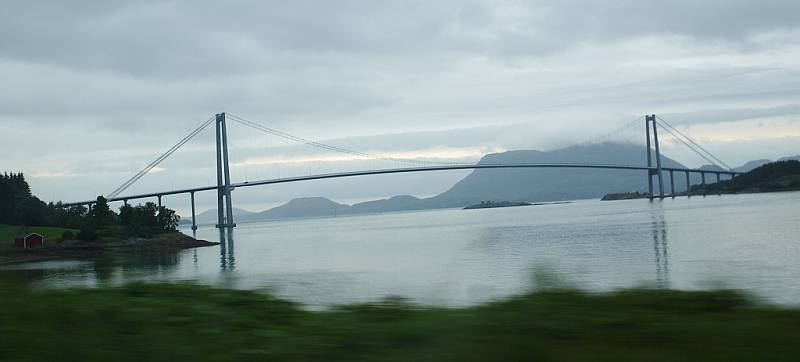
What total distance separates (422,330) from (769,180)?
264 ft

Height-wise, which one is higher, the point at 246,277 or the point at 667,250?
the point at 246,277

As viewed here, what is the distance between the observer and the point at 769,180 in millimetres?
73750

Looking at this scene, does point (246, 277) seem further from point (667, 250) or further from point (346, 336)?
point (667, 250)

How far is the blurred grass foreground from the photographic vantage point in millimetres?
2887

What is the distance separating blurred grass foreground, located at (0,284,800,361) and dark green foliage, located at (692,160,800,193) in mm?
78003

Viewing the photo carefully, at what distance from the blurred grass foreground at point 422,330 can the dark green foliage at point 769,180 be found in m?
78.0

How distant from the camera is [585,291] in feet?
12.0

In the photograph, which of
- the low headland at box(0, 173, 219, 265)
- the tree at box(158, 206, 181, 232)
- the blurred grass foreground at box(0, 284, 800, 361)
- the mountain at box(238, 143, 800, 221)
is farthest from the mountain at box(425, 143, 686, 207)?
the blurred grass foreground at box(0, 284, 800, 361)

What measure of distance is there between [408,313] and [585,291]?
3.07 feet

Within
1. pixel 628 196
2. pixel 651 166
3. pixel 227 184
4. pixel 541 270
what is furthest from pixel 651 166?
pixel 541 270

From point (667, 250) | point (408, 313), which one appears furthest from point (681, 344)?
point (667, 250)

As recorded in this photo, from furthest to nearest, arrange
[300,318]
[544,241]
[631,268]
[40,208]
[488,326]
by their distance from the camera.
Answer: [40,208] < [544,241] < [631,268] < [300,318] < [488,326]

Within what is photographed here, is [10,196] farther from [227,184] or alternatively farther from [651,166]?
[651,166]

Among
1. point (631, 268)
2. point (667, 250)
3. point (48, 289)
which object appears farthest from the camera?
point (667, 250)
